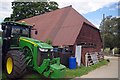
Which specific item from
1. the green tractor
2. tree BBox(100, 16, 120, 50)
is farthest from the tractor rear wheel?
tree BBox(100, 16, 120, 50)

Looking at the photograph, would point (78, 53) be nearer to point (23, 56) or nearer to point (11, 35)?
point (11, 35)

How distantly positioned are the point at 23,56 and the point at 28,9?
29.1 meters

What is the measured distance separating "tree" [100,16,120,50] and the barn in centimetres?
2935

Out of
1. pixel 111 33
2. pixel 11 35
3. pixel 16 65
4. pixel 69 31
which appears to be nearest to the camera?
pixel 16 65

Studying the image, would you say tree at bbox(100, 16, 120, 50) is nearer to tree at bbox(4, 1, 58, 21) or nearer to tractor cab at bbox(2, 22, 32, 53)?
tree at bbox(4, 1, 58, 21)

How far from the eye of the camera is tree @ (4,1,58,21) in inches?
1420

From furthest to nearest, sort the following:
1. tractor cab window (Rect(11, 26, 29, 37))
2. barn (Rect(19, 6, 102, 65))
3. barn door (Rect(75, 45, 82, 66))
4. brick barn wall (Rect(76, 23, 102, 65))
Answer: brick barn wall (Rect(76, 23, 102, 65))
barn (Rect(19, 6, 102, 65))
barn door (Rect(75, 45, 82, 66))
tractor cab window (Rect(11, 26, 29, 37))

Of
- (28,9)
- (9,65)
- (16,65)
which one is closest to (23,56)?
(16,65)

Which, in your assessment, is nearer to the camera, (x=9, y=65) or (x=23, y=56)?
(x=23, y=56)

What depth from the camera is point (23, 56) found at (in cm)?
825

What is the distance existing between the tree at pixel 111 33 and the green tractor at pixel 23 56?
3987 cm

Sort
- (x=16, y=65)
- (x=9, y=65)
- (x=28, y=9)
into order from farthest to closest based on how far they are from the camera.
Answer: (x=28, y=9), (x=9, y=65), (x=16, y=65)

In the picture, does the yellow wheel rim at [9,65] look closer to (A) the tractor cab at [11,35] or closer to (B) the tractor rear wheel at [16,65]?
(B) the tractor rear wheel at [16,65]

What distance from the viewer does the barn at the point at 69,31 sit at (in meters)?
15.5
